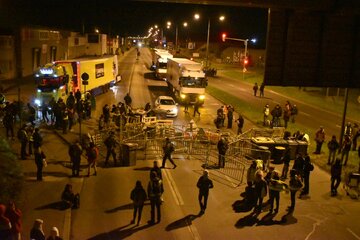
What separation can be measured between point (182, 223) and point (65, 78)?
767 inches

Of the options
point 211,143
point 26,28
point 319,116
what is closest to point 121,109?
point 211,143

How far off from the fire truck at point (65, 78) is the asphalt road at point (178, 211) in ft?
35.2

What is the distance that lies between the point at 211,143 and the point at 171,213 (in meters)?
8.93

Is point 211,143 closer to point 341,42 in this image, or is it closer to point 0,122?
point 341,42

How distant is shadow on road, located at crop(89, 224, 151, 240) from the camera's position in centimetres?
1232

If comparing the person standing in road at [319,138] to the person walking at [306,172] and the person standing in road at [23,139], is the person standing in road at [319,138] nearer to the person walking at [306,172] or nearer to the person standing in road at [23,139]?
the person walking at [306,172]

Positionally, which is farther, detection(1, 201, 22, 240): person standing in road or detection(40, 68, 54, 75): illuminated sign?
detection(40, 68, 54, 75): illuminated sign

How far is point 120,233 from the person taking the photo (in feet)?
41.4

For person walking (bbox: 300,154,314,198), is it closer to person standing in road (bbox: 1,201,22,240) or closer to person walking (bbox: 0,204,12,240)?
person standing in road (bbox: 1,201,22,240)

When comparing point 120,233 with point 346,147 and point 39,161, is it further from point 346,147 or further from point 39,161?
point 346,147

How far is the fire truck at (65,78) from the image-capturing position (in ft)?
95.9

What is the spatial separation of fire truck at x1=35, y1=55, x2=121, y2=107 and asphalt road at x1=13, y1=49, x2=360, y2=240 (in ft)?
35.2

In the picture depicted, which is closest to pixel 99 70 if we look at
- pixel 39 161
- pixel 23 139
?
pixel 23 139

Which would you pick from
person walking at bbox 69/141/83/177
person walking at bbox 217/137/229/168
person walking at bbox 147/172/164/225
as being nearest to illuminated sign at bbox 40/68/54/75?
→ person walking at bbox 69/141/83/177
